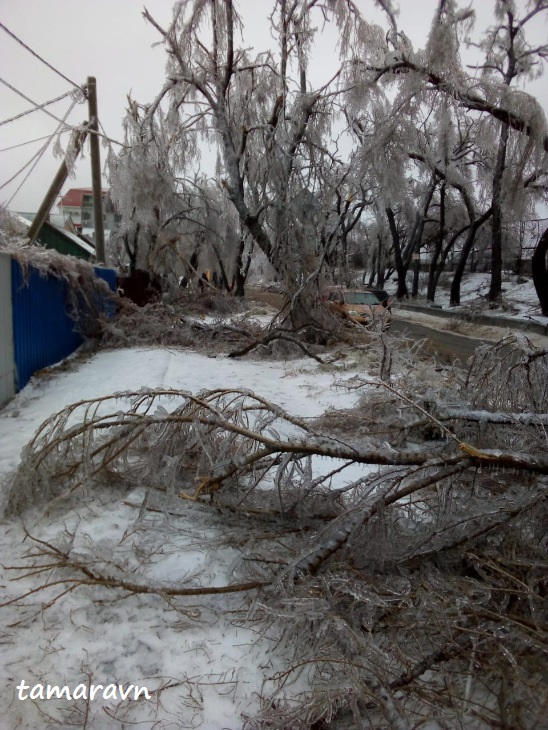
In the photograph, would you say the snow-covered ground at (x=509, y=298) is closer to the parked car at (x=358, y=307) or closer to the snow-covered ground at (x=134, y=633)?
the parked car at (x=358, y=307)

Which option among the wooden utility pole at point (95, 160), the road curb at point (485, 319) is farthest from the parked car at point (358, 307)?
the wooden utility pole at point (95, 160)

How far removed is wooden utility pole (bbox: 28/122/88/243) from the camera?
10.4 meters

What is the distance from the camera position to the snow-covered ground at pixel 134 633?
196 centimetres

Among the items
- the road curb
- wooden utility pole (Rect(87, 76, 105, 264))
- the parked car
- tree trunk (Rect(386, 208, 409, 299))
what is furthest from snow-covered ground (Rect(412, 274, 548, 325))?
wooden utility pole (Rect(87, 76, 105, 264))

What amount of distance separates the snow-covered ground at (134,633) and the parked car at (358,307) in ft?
11.1

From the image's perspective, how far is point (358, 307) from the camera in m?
13.9

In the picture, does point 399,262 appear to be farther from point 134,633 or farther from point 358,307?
point 134,633

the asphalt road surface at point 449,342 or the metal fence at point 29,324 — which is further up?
the metal fence at point 29,324

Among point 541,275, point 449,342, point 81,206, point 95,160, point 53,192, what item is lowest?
point 449,342

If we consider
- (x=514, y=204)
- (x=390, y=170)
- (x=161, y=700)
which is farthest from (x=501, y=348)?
(x=514, y=204)

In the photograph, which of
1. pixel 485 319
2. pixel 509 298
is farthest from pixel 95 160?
pixel 509 298

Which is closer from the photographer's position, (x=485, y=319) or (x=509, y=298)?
(x=485, y=319)

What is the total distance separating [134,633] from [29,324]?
5.49 meters

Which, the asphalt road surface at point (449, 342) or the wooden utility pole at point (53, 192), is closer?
A: the wooden utility pole at point (53, 192)
